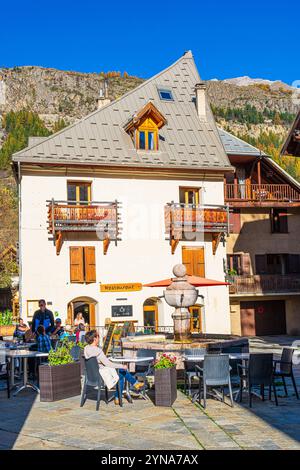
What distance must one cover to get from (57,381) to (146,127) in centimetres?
1960

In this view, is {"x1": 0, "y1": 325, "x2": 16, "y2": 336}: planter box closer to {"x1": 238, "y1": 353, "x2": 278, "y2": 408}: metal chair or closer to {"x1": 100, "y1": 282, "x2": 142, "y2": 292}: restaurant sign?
{"x1": 100, "y1": 282, "x2": 142, "y2": 292}: restaurant sign

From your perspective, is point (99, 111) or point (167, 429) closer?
point (167, 429)

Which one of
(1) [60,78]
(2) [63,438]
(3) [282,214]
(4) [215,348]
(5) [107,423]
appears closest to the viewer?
(2) [63,438]

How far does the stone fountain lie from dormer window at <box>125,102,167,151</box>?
1526 cm

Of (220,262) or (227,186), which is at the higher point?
(227,186)

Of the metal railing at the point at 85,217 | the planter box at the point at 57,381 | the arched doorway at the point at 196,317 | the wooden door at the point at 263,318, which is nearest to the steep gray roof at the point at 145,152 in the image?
the metal railing at the point at 85,217

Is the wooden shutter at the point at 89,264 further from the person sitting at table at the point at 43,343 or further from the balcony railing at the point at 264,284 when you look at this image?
the person sitting at table at the point at 43,343

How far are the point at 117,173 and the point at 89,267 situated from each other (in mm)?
4424

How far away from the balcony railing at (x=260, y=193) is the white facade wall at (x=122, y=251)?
3.60 m

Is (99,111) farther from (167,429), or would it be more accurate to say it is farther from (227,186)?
(167,429)

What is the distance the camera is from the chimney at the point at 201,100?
32.2 metres

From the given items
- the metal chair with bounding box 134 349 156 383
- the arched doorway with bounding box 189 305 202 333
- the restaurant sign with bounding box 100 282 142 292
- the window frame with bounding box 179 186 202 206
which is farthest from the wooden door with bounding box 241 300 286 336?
the metal chair with bounding box 134 349 156 383

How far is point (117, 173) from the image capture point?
27.9 m

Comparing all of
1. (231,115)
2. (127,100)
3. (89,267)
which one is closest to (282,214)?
(127,100)
